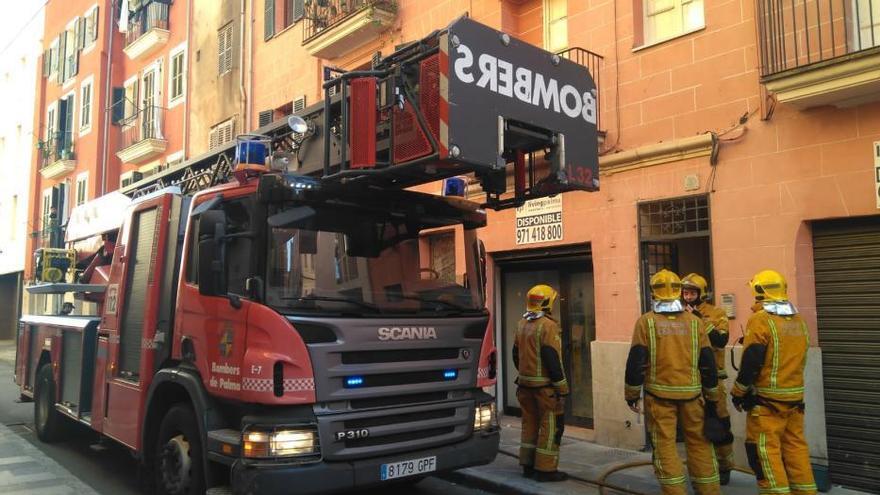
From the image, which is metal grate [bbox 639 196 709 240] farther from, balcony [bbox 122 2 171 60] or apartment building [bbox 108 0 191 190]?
balcony [bbox 122 2 171 60]

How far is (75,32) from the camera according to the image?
1067 inches

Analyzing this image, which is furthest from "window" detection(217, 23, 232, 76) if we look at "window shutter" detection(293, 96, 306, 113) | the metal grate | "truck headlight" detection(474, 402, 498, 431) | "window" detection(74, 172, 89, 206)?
"truck headlight" detection(474, 402, 498, 431)

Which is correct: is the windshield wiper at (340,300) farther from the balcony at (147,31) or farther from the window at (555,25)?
the balcony at (147,31)

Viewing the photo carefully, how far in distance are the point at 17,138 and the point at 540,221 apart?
31.9 metres

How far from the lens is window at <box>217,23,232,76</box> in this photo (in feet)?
56.9

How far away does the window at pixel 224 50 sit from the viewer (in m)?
17.3

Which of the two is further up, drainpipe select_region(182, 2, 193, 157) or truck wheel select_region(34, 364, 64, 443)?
drainpipe select_region(182, 2, 193, 157)

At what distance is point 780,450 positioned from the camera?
522cm

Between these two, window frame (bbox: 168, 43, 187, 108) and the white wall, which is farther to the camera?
the white wall

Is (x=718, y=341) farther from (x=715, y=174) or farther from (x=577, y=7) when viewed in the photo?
(x=577, y=7)

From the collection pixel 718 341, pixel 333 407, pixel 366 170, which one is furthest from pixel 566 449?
pixel 366 170

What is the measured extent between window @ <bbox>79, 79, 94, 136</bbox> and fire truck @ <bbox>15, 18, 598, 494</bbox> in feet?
71.9

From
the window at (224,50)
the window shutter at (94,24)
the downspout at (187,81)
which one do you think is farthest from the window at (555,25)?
the window shutter at (94,24)

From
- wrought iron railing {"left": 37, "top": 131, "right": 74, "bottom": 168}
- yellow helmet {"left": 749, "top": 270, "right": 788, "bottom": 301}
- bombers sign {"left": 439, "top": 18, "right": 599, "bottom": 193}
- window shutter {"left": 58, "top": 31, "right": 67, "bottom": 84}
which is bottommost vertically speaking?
yellow helmet {"left": 749, "top": 270, "right": 788, "bottom": 301}
